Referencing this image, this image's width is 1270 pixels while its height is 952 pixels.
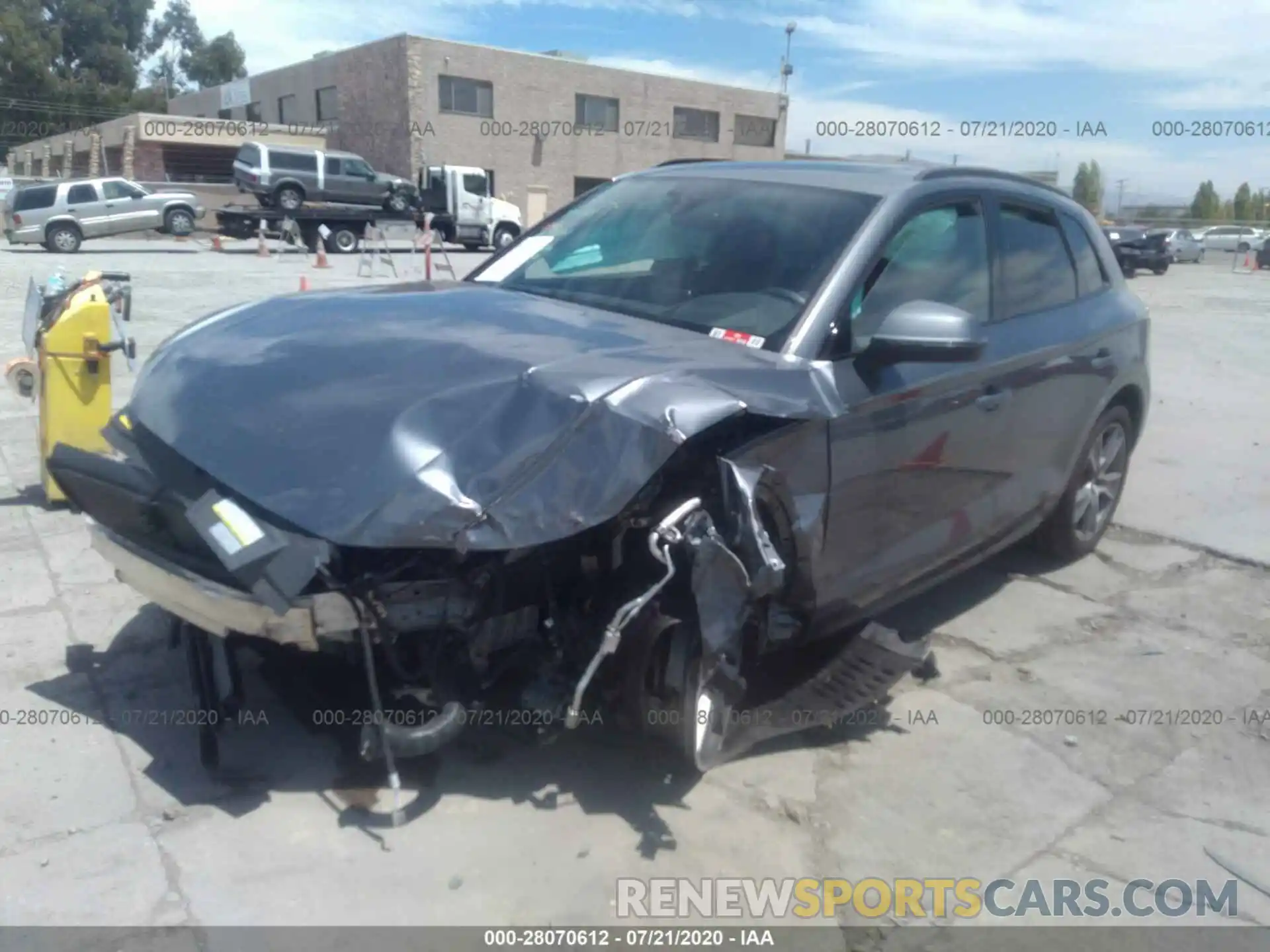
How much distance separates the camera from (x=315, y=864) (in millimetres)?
2938

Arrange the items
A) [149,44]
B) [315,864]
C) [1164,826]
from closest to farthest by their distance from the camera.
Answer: [315,864] < [1164,826] < [149,44]

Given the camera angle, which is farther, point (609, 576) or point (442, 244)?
point (442, 244)

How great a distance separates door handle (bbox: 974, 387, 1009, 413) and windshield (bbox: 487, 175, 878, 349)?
0.83 m

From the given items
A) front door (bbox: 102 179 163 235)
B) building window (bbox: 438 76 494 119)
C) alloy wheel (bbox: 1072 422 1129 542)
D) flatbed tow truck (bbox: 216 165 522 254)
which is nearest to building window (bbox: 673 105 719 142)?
building window (bbox: 438 76 494 119)

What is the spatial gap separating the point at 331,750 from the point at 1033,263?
132 inches

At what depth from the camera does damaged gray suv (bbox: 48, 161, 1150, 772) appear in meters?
2.80

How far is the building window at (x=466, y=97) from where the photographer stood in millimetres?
40406

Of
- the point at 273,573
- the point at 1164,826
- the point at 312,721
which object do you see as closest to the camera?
the point at 273,573

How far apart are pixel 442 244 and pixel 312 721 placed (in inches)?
1154

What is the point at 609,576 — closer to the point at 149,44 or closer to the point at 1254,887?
the point at 1254,887

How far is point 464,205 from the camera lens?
3183cm

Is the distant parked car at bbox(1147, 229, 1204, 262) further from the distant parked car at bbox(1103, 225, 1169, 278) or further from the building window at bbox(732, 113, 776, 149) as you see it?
the building window at bbox(732, 113, 776, 149)

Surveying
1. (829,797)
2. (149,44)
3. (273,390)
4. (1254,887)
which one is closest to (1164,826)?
(1254,887)

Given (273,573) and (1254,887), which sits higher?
(273,573)
